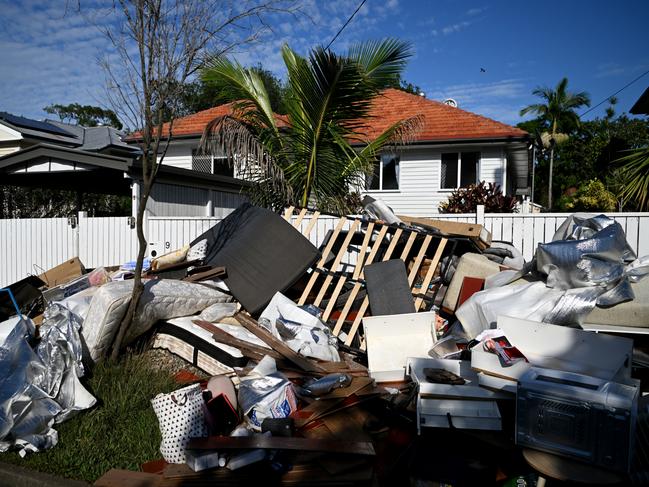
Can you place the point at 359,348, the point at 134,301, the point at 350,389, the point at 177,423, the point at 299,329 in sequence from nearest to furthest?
the point at 177,423 → the point at 350,389 → the point at 134,301 → the point at 299,329 → the point at 359,348

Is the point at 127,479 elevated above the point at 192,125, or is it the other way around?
the point at 192,125

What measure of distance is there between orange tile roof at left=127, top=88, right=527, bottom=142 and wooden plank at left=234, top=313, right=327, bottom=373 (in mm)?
7908

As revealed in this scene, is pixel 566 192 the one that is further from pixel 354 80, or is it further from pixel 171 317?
pixel 171 317

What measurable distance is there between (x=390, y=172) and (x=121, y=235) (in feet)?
28.0

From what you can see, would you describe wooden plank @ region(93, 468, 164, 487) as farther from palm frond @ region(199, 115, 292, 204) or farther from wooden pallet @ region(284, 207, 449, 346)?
palm frond @ region(199, 115, 292, 204)

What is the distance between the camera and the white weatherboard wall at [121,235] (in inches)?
243

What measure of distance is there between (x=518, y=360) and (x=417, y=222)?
3.27m

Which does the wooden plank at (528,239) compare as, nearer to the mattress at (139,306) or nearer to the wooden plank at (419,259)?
the wooden plank at (419,259)

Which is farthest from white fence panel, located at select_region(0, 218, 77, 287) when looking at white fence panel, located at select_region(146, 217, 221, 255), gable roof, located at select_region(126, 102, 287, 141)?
gable roof, located at select_region(126, 102, 287, 141)

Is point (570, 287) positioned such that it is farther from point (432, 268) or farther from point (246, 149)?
point (246, 149)

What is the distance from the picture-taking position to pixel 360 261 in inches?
228

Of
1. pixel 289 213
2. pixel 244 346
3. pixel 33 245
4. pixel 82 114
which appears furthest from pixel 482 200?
pixel 82 114

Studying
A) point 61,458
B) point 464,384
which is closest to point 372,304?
point 464,384

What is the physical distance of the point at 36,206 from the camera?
14.8 meters
